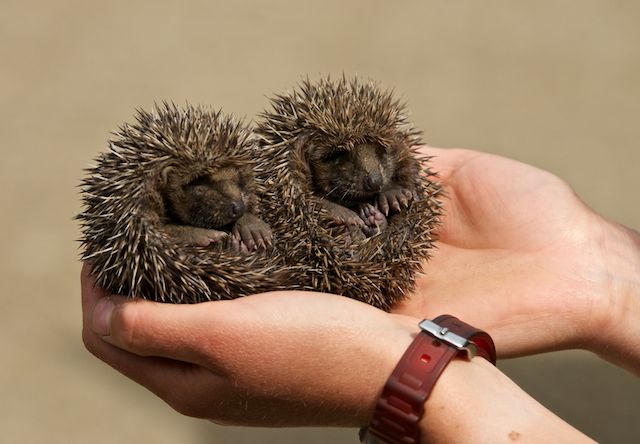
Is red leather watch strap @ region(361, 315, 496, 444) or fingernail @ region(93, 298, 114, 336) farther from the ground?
fingernail @ region(93, 298, 114, 336)

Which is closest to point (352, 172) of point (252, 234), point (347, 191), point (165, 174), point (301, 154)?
point (347, 191)

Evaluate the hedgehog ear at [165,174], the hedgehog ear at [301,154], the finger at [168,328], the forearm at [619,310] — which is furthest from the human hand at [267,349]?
the forearm at [619,310]

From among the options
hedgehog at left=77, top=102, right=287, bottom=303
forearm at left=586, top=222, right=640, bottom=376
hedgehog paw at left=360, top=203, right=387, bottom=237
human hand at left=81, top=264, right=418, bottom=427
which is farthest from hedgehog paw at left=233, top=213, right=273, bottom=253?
forearm at left=586, top=222, right=640, bottom=376

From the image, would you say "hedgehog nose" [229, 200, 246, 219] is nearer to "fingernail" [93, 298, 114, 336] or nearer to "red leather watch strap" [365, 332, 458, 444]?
"fingernail" [93, 298, 114, 336]

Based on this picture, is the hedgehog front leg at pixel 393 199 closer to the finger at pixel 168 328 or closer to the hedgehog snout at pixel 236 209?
the hedgehog snout at pixel 236 209

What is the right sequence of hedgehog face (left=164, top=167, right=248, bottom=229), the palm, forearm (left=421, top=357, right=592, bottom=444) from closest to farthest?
forearm (left=421, top=357, right=592, bottom=444)
hedgehog face (left=164, top=167, right=248, bottom=229)
the palm

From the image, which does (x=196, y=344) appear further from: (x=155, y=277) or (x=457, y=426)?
(x=457, y=426)
